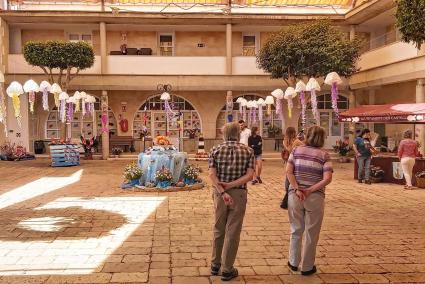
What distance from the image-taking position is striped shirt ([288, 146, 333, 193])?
5105 millimetres

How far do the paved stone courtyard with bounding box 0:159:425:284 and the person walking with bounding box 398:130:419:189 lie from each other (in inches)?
15.0

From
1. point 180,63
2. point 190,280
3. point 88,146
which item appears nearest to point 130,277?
point 190,280

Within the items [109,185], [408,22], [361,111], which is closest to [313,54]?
[361,111]

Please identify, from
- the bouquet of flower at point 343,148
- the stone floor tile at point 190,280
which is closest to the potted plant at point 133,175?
the stone floor tile at point 190,280

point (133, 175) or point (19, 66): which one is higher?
point (19, 66)

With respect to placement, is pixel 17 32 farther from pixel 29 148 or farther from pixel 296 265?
pixel 296 265

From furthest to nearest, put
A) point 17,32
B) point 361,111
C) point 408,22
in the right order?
point 17,32 → point 361,111 → point 408,22

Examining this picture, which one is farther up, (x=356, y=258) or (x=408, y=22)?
(x=408, y=22)

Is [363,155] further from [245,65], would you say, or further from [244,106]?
[245,65]

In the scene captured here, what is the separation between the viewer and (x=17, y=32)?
2262cm

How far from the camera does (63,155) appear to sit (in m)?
18.0

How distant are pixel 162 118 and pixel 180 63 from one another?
136 inches

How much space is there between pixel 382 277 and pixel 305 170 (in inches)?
54.6

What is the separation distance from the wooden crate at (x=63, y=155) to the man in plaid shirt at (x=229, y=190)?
46.1ft
